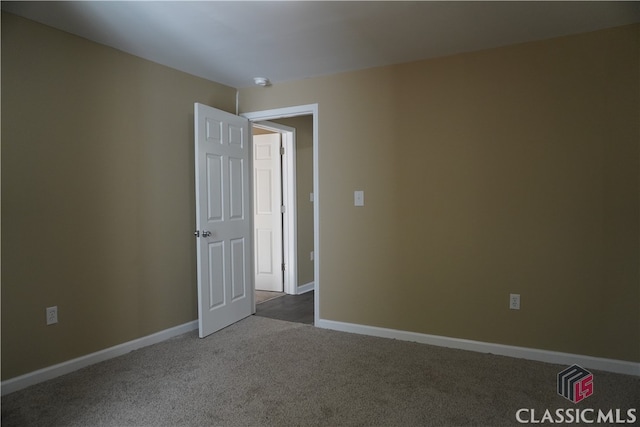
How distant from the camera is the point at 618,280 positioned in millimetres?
2520

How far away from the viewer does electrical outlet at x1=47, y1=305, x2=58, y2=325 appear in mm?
2492

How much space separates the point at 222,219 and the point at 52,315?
140 cm

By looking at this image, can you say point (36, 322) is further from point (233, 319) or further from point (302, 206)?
point (302, 206)

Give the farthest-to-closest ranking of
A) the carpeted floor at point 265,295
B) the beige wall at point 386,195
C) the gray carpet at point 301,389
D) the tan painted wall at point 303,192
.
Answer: the tan painted wall at point 303,192 → the carpeted floor at point 265,295 → the beige wall at point 386,195 → the gray carpet at point 301,389

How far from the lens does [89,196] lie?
2701 mm

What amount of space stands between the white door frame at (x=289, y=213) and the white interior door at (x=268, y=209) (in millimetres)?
60

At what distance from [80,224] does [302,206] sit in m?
2.60

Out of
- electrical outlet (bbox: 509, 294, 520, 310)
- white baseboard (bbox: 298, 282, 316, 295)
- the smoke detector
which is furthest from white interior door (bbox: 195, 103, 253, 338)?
electrical outlet (bbox: 509, 294, 520, 310)

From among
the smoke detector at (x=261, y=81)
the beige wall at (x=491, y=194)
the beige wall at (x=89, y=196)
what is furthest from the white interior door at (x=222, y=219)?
the beige wall at (x=491, y=194)

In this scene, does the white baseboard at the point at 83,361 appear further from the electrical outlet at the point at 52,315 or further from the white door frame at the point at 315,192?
the white door frame at the point at 315,192

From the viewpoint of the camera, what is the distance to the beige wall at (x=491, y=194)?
2.52 metres

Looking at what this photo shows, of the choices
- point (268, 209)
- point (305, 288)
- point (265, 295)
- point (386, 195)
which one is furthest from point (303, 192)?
point (386, 195)

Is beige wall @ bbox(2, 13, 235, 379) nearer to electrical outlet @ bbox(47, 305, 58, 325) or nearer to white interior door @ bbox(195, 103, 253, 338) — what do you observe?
electrical outlet @ bbox(47, 305, 58, 325)

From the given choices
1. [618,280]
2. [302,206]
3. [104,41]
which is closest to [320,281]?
[302,206]
